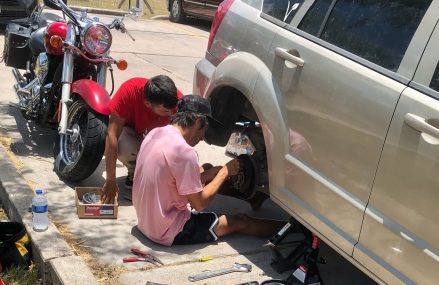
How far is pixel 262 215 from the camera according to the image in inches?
177

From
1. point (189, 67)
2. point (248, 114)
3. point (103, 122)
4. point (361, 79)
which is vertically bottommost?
point (189, 67)

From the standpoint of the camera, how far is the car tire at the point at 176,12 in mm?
15766

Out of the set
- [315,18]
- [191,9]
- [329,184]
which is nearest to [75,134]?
[315,18]

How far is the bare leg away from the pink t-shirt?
262 millimetres

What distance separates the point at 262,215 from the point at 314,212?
135 centimetres

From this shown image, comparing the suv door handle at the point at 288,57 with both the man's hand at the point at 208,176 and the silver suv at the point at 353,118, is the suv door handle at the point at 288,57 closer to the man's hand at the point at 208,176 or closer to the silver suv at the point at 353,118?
the silver suv at the point at 353,118

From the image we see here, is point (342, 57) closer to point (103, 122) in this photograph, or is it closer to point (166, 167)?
point (166, 167)

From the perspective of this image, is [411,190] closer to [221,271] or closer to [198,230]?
[221,271]

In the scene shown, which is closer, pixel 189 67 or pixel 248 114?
pixel 248 114

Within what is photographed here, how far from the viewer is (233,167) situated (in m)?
3.82

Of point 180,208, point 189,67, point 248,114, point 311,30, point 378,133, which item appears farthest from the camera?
point 189,67

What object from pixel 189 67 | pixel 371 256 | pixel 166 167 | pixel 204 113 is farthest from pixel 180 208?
pixel 189 67

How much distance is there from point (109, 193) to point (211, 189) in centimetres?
83

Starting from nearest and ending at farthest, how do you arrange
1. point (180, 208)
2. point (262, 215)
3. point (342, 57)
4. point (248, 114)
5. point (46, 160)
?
point (342, 57)
point (180, 208)
point (248, 114)
point (262, 215)
point (46, 160)
